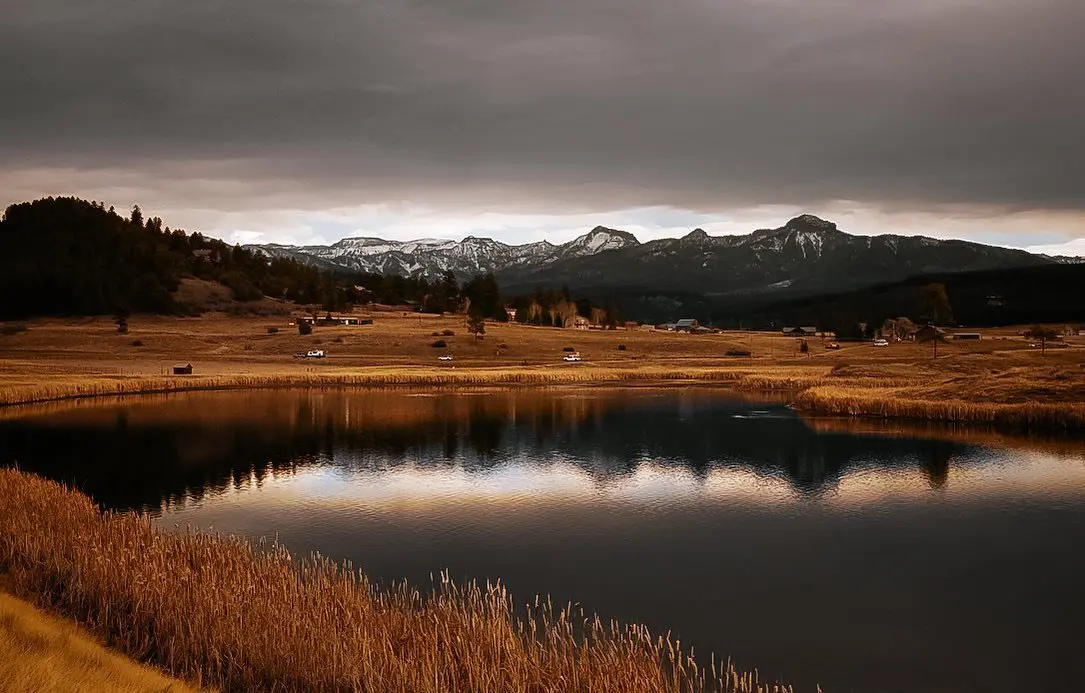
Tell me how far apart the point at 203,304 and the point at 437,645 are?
177 metres

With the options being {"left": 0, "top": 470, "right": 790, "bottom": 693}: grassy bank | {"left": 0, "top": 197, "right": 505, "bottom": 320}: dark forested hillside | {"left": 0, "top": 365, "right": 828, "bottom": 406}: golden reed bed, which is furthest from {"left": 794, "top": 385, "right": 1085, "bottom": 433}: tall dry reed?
{"left": 0, "top": 197, "right": 505, "bottom": 320}: dark forested hillside

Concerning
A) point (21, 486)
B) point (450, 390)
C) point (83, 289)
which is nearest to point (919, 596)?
point (21, 486)

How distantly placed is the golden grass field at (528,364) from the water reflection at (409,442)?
32.9 feet

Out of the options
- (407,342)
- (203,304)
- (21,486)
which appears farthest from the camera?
(203,304)

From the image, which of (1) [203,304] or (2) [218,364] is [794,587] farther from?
(1) [203,304]

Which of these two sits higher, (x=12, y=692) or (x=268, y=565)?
(x=12, y=692)

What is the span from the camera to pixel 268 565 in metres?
19.7

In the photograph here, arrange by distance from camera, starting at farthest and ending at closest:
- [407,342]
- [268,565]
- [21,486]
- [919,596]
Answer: [407,342], [21,486], [919,596], [268,565]

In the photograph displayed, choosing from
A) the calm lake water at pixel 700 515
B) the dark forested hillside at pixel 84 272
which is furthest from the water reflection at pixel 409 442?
the dark forested hillside at pixel 84 272

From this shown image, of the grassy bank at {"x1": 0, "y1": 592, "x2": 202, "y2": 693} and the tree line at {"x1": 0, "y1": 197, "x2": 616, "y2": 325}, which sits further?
the tree line at {"x1": 0, "y1": 197, "x2": 616, "y2": 325}

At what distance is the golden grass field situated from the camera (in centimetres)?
6469

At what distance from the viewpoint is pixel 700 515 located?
110 feet

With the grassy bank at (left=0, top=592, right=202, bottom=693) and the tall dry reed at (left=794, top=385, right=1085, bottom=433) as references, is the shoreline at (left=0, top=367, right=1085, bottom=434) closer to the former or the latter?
the tall dry reed at (left=794, top=385, right=1085, bottom=433)

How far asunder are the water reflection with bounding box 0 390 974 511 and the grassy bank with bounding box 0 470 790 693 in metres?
15.7
